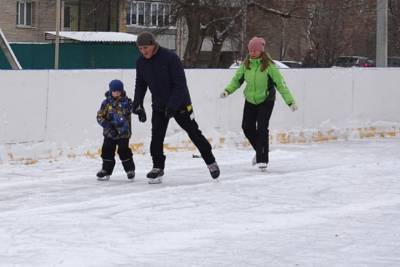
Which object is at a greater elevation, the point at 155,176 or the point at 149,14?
the point at 149,14

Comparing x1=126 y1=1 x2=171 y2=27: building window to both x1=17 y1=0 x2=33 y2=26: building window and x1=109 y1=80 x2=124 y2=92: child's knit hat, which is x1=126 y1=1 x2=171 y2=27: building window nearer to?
x1=17 y1=0 x2=33 y2=26: building window

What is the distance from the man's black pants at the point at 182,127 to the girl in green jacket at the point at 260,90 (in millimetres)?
1234

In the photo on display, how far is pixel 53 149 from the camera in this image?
12.0 metres

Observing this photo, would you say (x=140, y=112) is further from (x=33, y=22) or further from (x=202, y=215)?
(x=33, y=22)

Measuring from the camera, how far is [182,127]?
9.78 meters

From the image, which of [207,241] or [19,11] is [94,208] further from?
[19,11]

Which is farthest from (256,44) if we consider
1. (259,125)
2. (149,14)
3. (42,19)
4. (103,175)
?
(42,19)

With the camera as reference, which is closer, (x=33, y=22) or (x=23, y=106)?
(x=23, y=106)

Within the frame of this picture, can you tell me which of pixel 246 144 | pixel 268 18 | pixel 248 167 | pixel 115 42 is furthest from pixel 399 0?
pixel 248 167

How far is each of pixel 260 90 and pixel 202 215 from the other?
10.4 ft

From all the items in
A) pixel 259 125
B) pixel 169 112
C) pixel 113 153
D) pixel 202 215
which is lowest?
pixel 202 215

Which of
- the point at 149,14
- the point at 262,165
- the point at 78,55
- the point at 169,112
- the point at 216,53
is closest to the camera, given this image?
the point at 169,112

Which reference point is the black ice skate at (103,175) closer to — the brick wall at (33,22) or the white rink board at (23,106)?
the white rink board at (23,106)

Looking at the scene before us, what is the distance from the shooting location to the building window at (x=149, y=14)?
31.6 metres
